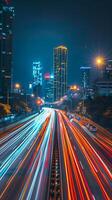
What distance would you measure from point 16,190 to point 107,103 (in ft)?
268

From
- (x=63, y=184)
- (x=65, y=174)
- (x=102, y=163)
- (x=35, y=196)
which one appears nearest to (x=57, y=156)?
(x=102, y=163)

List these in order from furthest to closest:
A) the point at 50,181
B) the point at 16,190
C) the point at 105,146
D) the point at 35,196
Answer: the point at 105,146, the point at 50,181, the point at 16,190, the point at 35,196

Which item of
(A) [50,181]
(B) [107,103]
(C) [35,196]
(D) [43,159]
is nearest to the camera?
(C) [35,196]

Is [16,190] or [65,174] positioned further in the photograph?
[65,174]

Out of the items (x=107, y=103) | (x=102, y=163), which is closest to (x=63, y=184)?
(x=102, y=163)

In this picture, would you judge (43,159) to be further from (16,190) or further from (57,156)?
(16,190)

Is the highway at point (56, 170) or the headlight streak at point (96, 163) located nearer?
the highway at point (56, 170)

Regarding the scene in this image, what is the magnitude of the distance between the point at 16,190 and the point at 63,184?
3889 millimetres

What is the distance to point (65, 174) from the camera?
35.4m

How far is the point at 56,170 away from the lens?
37.5 m

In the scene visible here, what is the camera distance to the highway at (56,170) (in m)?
28.6

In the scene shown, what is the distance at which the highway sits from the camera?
28.6 m

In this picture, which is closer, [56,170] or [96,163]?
[56,170]

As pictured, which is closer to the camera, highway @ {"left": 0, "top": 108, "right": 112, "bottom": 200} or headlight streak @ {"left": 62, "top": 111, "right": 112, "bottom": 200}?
highway @ {"left": 0, "top": 108, "right": 112, "bottom": 200}
